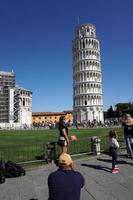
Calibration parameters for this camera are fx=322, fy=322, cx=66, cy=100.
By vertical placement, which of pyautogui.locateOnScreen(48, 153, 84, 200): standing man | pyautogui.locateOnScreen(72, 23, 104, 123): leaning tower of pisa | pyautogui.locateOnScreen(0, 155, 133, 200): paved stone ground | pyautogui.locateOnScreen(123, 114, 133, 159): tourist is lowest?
pyautogui.locateOnScreen(0, 155, 133, 200): paved stone ground

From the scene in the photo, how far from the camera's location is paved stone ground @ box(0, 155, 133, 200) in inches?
363

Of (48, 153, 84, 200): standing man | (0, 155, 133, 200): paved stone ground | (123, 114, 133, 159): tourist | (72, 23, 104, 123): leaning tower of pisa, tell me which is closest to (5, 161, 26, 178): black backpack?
(0, 155, 133, 200): paved stone ground

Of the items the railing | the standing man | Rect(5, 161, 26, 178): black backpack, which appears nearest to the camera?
the standing man

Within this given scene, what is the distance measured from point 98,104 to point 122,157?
113420 mm

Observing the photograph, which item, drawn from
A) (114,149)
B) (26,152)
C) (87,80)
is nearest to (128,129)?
(114,149)

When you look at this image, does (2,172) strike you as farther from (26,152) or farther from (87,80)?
(87,80)

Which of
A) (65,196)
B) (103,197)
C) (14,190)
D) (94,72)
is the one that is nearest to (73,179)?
(65,196)

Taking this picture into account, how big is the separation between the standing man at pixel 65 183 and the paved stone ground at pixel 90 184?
3.46 m

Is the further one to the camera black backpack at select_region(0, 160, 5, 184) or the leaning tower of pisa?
the leaning tower of pisa

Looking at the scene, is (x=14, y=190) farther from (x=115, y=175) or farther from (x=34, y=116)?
(x=34, y=116)

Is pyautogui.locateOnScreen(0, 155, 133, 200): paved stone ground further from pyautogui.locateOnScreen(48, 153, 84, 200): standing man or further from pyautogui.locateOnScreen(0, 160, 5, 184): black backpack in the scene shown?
pyautogui.locateOnScreen(48, 153, 84, 200): standing man

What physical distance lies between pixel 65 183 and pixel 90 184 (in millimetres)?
5131

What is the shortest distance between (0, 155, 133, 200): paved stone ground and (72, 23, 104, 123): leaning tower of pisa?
111778 millimetres

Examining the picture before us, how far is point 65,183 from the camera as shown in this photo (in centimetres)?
559
